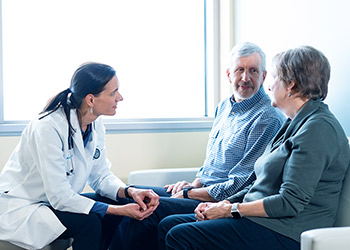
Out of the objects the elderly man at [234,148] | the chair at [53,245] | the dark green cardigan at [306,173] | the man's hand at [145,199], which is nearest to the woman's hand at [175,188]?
the elderly man at [234,148]

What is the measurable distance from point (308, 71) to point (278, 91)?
0.14m

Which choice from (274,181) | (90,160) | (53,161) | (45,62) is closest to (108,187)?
(90,160)

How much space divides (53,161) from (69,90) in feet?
1.18

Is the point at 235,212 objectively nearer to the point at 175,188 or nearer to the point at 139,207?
the point at 139,207

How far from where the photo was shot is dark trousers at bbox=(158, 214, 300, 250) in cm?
141

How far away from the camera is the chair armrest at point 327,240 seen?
112 cm

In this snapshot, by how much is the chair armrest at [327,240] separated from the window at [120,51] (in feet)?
5.74

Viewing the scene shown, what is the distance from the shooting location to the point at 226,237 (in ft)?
4.73

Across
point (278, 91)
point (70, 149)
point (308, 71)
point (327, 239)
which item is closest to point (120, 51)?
point (70, 149)

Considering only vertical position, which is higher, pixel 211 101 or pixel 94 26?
pixel 94 26

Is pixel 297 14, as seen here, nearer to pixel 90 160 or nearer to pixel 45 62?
pixel 90 160

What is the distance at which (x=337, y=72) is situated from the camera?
1.69 m

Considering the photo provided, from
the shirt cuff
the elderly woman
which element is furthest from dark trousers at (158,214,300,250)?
the shirt cuff

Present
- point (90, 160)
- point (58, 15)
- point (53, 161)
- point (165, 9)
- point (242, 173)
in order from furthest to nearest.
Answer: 1. point (165, 9)
2. point (58, 15)
3. point (90, 160)
4. point (242, 173)
5. point (53, 161)
